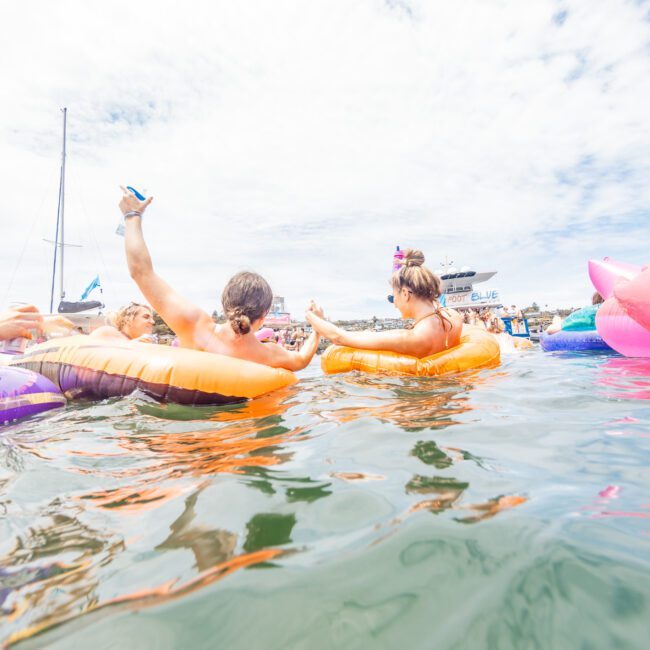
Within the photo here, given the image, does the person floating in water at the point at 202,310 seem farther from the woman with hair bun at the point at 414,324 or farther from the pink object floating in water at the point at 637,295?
the pink object floating in water at the point at 637,295

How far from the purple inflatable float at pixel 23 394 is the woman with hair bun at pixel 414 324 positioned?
94.7 inches

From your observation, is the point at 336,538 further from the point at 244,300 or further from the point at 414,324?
the point at 414,324

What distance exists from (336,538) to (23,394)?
271 centimetres

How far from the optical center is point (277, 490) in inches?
52.9

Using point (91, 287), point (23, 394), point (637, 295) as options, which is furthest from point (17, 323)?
point (91, 287)

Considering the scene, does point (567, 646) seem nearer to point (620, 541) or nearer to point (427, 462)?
point (620, 541)

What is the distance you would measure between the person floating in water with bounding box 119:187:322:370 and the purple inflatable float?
3.14 feet

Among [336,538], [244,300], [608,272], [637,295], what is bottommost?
[336,538]

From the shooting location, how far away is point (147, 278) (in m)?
3.01

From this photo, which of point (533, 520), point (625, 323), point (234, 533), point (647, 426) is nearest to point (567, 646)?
point (533, 520)

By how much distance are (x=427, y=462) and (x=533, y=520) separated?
507mm

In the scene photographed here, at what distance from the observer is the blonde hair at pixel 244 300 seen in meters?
3.28

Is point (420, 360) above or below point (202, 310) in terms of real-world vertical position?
below

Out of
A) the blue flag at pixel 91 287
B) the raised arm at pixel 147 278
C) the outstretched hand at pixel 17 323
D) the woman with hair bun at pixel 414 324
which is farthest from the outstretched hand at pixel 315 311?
the blue flag at pixel 91 287
